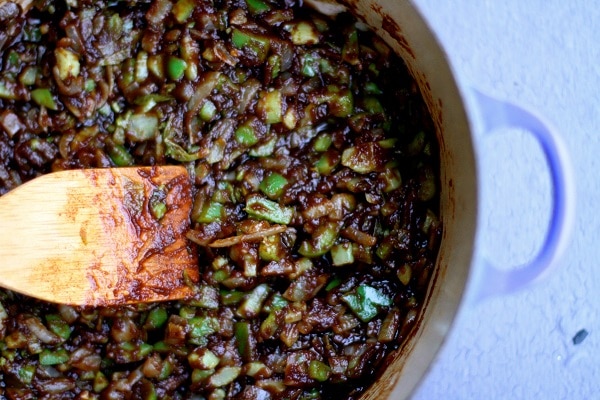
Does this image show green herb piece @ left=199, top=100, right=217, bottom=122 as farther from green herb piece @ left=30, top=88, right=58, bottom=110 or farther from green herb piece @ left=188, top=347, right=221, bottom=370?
green herb piece @ left=188, top=347, right=221, bottom=370

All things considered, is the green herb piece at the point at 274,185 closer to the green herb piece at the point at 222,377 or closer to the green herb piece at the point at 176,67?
the green herb piece at the point at 176,67

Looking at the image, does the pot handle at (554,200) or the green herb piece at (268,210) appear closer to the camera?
the pot handle at (554,200)

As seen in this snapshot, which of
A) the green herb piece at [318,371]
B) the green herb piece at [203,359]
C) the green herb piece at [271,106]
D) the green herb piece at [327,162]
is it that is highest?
the green herb piece at [271,106]

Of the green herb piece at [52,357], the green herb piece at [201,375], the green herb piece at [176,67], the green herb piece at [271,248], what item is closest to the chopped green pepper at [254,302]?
the green herb piece at [271,248]

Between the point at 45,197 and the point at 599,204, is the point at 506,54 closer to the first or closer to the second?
the point at 599,204

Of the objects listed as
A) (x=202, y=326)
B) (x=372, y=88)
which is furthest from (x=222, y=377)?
(x=372, y=88)

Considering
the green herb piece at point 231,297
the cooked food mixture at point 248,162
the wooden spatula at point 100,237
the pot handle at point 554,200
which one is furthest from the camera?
the green herb piece at point 231,297

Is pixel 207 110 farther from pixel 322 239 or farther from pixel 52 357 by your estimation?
pixel 52 357
